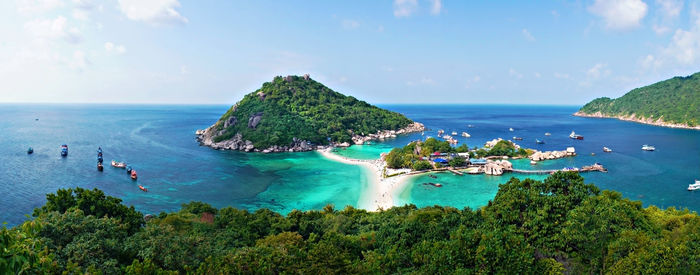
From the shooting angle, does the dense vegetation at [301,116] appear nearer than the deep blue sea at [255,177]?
No

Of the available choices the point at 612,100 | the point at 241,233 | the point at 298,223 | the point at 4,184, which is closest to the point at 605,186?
the point at 298,223

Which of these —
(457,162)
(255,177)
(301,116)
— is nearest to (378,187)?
(457,162)

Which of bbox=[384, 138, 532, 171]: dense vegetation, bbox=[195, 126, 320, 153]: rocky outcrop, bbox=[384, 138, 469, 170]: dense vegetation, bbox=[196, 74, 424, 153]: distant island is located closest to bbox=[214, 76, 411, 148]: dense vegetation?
bbox=[196, 74, 424, 153]: distant island

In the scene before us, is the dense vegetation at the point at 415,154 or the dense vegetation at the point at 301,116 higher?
the dense vegetation at the point at 301,116

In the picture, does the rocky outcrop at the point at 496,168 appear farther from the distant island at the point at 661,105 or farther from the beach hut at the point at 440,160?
the distant island at the point at 661,105

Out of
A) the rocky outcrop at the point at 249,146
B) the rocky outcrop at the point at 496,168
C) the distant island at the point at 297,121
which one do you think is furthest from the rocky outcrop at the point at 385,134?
the rocky outcrop at the point at 496,168

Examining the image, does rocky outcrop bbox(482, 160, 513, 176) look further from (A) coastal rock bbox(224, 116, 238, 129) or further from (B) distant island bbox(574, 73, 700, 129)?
(B) distant island bbox(574, 73, 700, 129)
